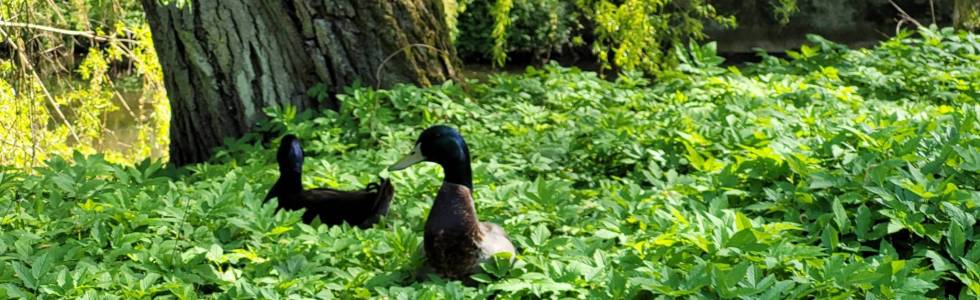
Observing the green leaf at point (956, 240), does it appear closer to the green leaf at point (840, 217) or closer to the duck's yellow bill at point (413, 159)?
the green leaf at point (840, 217)

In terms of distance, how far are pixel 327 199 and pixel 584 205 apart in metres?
0.98

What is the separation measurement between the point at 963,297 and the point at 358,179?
2.51m

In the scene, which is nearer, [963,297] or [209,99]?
[963,297]

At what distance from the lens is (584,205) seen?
15.9 feet

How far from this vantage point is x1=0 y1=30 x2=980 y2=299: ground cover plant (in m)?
3.85

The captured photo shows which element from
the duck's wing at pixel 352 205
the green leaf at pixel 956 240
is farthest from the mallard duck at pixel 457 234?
the green leaf at pixel 956 240

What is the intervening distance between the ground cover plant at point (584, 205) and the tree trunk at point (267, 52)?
23 centimetres

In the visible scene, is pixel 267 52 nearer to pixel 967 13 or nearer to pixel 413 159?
pixel 413 159

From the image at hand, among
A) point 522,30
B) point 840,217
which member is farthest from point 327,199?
point 522,30

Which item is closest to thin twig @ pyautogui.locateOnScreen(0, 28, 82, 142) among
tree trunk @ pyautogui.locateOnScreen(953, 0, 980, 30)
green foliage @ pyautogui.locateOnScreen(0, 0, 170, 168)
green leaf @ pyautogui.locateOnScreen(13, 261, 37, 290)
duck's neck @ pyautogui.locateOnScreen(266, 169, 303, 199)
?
green foliage @ pyautogui.locateOnScreen(0, 0, 170, 168)

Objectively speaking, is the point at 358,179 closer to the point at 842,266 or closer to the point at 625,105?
the point at 625,105

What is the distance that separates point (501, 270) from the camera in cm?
397

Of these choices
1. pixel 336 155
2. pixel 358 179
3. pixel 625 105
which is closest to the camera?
pixel 358 179

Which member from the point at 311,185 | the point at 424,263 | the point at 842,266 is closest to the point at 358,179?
the point at 311,185
